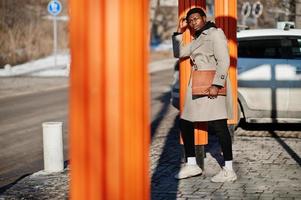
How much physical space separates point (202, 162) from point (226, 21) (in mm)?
1902

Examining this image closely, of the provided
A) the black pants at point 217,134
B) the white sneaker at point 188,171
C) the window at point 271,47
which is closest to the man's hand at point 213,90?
the black pants at point 217,134

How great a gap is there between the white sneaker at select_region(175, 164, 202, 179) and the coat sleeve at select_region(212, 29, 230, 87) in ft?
3.72

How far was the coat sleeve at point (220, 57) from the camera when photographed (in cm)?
591

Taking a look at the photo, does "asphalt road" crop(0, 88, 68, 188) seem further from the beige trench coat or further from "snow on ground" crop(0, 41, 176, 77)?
"snow on ground" crop(0, 41, 176, 77)

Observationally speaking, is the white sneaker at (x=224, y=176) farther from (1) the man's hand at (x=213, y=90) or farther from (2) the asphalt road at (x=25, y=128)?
(2) the asphalt road at (x=25, y=128)

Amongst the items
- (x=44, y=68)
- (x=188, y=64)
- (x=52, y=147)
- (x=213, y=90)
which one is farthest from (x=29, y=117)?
(x=44, y=68)

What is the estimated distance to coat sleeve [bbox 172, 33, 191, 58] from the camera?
6441 mm

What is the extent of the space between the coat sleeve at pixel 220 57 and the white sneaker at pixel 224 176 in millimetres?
1053

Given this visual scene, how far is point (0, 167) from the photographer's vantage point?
788 cm

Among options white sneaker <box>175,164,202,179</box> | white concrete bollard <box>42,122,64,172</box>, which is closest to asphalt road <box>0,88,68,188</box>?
white concrete bollard <box>42,122,64,172</box>

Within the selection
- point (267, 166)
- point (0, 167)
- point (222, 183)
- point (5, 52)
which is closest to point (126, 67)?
point (222, 183)

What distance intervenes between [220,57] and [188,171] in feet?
4.53

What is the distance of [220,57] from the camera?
19.6 ft

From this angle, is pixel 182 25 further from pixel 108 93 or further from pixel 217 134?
pixel 108 93
